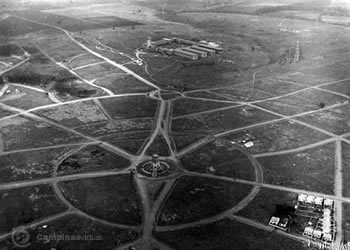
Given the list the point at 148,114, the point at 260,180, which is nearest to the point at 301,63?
the point at 148,114

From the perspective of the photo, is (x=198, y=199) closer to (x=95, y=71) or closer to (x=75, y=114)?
(x=75, y=114)

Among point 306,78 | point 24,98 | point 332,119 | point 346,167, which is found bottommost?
point 24,98

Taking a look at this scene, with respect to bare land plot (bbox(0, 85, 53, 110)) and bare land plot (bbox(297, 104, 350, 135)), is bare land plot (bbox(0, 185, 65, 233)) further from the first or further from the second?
bare land plot (bbox(297, 104, 350, 135))

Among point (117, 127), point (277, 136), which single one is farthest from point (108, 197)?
point (277, 136)

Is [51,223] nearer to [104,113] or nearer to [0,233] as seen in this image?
[0,233]

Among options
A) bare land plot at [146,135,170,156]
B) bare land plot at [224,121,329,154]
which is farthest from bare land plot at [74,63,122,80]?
bare land plot at [224,121,329,154]
